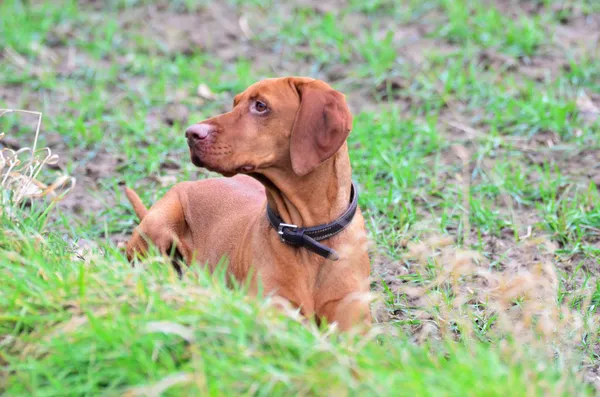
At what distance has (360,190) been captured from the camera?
19.4 ft

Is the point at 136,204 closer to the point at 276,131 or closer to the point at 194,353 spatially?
the point at 276,131

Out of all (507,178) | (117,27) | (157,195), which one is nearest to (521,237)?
(507,178)

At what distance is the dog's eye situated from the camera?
4.09 metres

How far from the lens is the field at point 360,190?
319 centimetres

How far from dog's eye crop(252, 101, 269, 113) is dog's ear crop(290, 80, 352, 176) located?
0.15m

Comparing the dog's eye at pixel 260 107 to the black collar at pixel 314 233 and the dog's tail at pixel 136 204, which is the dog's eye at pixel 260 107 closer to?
the black collar at pixel 314 233

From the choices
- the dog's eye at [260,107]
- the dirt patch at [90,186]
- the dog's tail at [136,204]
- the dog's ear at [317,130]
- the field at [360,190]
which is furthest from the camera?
the dirt patch at [90,186]

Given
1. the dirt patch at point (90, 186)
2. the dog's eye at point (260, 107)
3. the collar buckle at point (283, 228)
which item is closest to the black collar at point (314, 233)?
the collar buckle at point (283, 228)

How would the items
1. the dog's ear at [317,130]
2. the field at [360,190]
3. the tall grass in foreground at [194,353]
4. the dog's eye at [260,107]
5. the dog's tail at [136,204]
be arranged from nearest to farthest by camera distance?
the tall grass in foreground at [194,353], the field at [360,190], the dog's ear at [317,130], the dog's eye at [260,107], the dog's tail at [136,204]

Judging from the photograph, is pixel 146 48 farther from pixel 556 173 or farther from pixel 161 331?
pixel 161 331

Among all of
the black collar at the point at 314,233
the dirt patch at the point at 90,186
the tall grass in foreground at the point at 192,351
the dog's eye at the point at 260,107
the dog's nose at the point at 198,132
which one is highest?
the dog's eye at the point at 260,107

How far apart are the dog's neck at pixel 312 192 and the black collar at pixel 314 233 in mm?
41

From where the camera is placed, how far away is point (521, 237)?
5.35m

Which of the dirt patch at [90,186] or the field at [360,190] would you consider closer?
the field at [360,190]
